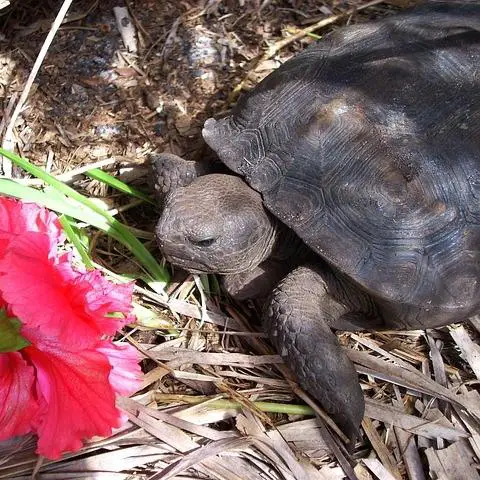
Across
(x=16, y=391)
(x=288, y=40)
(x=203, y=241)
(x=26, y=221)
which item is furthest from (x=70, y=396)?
(x=288, y=40)

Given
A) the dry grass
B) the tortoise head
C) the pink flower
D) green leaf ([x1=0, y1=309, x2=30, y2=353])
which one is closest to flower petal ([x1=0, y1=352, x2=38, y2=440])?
the pink flower

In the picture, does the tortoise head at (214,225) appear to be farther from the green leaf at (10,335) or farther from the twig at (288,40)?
the green leaf at (10,335)

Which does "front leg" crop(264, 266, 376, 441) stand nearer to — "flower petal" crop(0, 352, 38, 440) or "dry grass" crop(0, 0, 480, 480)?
"dry grass" crop(0, 0, 480, 480)

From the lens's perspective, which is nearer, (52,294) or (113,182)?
(52,294)

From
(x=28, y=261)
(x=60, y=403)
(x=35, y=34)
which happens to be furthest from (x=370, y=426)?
(x=35, y=34)

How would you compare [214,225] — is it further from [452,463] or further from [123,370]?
[452,463]

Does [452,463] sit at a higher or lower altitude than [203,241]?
lower

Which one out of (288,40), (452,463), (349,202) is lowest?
(452,463)

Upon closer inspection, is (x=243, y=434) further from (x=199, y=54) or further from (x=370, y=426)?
(x=199, y=54)
